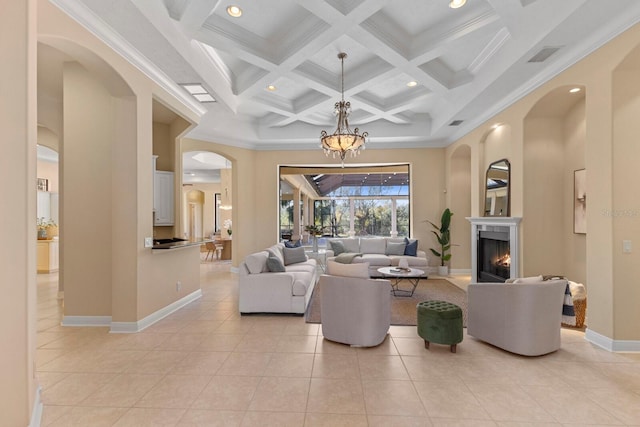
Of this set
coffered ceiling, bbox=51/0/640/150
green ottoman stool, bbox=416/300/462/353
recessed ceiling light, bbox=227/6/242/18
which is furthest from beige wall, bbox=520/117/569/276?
recessed ceiling light, bbox=227/6/242/18

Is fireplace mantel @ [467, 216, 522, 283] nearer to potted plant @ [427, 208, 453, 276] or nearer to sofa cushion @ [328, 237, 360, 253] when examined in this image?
potted plant @ [427, 208, 453, 276]

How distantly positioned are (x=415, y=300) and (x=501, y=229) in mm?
1939

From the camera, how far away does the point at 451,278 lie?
290 inches

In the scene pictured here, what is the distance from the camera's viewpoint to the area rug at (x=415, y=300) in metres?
4.45

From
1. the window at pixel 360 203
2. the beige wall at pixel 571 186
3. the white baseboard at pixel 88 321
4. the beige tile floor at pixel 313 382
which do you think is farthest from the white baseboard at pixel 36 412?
the window at pixel 360 203

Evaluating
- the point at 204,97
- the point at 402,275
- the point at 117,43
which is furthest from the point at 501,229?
the point at 117,43

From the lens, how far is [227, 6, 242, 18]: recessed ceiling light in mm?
3473

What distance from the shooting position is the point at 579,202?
4.45 metres

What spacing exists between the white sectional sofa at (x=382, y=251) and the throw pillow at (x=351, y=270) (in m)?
3.38

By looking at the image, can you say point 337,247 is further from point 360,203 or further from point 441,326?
point 441,326

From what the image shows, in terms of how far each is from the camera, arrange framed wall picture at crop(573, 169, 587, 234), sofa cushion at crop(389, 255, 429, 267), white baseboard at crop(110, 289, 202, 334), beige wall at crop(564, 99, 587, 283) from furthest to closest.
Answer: sofa cushion at crop(389, 255, 429, 267) → beige wall at crop(564, 99, 587, 283) → framed wall picture at crop(573, 169, 587, 234) → white baseboard at crop(110, 289, 202, 334)

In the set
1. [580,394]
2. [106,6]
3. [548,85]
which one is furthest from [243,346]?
[548,85]

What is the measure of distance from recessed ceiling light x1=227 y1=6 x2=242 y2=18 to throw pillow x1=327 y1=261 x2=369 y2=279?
3141 millimetres

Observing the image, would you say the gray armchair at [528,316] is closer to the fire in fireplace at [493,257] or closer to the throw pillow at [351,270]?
A: the throw pillow at [351,270]
